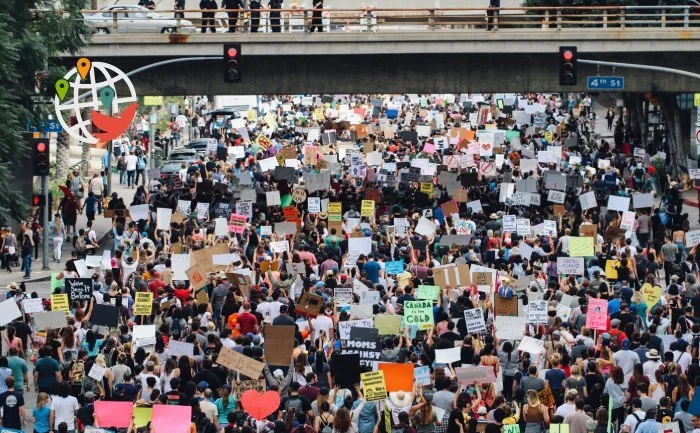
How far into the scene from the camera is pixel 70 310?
25594 millimetres

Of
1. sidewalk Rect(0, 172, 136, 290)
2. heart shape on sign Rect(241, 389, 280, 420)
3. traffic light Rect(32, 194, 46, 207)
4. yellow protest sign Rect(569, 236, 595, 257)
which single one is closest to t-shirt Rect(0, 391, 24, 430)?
heart shape on sign Rect(241, 389, 280, 420)

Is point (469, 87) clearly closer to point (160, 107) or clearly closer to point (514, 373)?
point (514, 373)

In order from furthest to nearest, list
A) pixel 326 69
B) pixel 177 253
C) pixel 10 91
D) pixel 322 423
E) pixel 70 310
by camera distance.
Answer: pixel 326 69 → pixel 10 91 → pixel 177 253 → pixel 70 310 → pixel 322 423

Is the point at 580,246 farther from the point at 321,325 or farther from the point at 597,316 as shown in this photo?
the point at 321,325

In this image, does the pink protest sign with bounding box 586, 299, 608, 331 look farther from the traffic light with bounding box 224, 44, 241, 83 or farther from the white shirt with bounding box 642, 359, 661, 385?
the traffic light with bounding box 224, 44, 241, 83

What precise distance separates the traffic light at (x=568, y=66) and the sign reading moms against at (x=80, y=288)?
14.7 metres

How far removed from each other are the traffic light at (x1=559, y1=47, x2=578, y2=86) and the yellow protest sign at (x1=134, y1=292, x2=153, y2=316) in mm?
15000

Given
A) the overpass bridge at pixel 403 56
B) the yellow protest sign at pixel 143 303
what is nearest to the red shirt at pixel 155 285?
the yellow protest sign at pixel 143 303

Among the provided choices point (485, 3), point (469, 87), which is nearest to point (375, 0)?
point (485, 3)

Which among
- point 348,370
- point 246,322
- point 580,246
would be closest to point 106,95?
point 580,246

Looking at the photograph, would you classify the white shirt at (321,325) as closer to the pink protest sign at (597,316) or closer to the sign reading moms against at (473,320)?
the sign reading moms against at (473,320)

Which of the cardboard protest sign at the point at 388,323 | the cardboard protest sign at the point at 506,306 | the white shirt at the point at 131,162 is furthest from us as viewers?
the white shirt at the point at 131,162

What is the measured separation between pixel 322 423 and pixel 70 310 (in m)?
7.94

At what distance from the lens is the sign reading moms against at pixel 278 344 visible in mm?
21188
